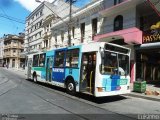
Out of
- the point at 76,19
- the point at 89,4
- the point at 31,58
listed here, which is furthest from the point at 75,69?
the point at 76,19

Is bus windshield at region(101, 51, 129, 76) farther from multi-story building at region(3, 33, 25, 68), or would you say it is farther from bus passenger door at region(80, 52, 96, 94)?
multi-story building at region(3, 33, 25, 68)

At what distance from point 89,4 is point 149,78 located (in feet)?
41.8

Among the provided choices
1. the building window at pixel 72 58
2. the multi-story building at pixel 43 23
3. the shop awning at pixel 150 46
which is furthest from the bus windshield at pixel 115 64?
the multi-story building at pixel 43 23

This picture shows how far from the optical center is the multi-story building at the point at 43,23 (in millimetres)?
42375

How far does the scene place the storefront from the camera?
18.2 m

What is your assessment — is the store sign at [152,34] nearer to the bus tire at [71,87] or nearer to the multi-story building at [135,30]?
the multi-story building at [135,30]

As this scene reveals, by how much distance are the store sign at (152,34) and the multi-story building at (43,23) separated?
20985mm

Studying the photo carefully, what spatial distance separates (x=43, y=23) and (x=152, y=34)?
3053 cm

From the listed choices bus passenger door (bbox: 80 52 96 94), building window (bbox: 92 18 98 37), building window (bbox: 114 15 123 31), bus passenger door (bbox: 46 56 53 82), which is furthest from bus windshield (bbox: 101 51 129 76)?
building window (bbox: 92 18 98 37)

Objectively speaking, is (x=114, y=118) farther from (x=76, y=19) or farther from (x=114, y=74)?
(x=76, y=19)

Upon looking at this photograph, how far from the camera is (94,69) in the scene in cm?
1164

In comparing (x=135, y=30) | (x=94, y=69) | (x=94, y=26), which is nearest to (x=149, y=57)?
(x=135, y=30)

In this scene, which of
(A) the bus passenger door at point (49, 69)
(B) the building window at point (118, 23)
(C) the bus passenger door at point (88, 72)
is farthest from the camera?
(B) the building window at point (118, 23)

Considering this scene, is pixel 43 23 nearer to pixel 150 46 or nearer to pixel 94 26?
pixel 94 26
